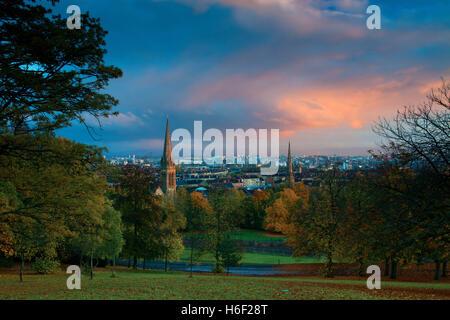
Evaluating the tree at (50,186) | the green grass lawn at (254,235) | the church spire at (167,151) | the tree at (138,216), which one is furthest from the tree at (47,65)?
the church spire at (167,151)

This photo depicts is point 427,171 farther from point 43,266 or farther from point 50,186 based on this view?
point 43,266

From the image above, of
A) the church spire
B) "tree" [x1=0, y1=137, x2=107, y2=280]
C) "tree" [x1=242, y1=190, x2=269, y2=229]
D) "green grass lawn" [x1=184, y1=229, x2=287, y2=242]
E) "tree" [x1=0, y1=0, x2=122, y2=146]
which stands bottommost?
"green grass lawn" [x1=184, y1=229, x2=287, y2=242]

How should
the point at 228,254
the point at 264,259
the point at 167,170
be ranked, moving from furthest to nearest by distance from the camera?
the point at 167,170 → the point at 264,259 → the point at 228,254

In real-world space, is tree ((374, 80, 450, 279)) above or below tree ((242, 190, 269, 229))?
above

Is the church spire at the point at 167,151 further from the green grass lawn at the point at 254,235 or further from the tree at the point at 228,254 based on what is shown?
the tree at the point at 228,254

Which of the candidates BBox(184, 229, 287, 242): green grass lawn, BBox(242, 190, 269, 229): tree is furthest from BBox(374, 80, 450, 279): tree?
BBox(242, 190, 269, 229): tree

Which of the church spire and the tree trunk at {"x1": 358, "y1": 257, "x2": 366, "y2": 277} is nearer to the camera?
the tree trunk at {"x1": 358, "y1": 257, "x2": 366, "y2": 277}

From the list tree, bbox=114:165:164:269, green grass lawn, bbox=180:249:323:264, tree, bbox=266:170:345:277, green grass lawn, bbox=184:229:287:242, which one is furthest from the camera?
green grass lawn, bbox=184:229:287:242

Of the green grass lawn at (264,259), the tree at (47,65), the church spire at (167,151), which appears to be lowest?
the green grass lawn at (264,259)

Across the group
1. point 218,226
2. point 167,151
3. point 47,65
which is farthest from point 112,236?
point 167,151

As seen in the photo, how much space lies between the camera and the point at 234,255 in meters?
28.9

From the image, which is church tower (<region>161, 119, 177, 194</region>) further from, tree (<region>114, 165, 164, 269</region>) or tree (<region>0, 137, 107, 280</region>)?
tree (<region>0, 137, 107, 280</region>)
